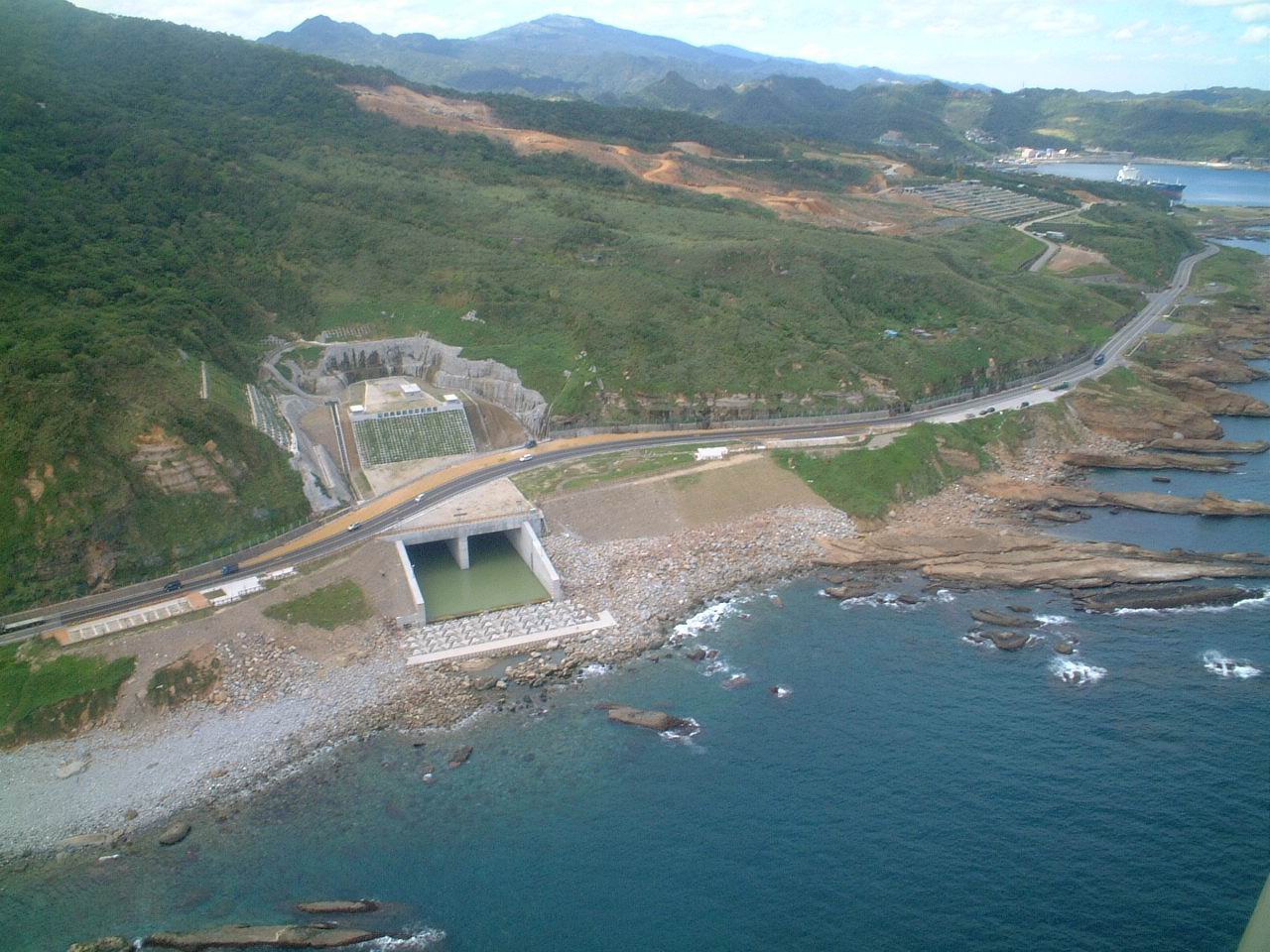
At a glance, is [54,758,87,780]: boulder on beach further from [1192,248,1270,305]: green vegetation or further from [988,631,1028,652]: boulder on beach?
[1192,248,1270,305]: green vegetation

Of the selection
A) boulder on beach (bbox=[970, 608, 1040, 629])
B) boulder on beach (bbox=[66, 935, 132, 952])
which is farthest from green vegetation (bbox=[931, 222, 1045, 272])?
boulder on beach (bbox=[66, 935, 132, 952])

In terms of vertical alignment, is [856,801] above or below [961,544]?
below

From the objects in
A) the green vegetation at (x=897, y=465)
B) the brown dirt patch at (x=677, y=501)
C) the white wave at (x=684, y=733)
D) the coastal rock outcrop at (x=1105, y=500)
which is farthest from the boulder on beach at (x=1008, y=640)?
the white wave at (x=684, y=733)

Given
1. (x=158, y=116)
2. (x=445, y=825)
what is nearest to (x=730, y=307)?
(x=445, y=825)

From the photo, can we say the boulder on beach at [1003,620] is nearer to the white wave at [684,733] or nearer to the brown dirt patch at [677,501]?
the brown dirt patch at [677,501]

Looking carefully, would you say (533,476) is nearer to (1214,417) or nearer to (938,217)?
(1214,417)
